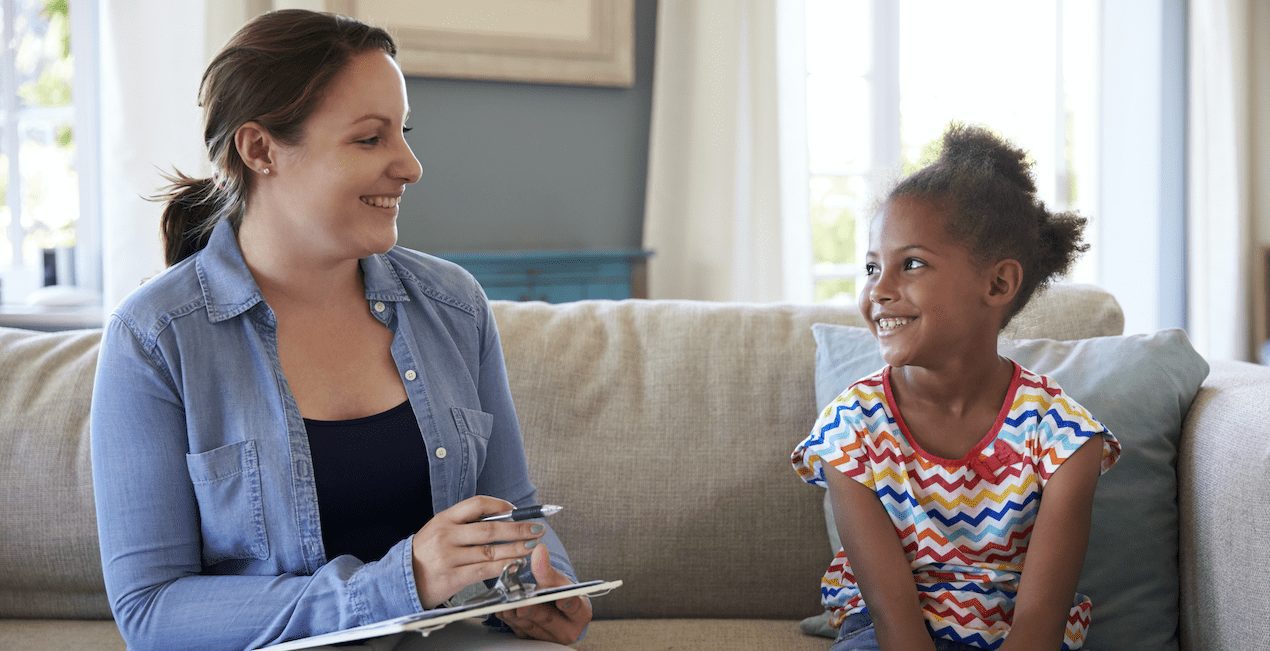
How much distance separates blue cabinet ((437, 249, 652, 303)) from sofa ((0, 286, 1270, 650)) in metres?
1.56

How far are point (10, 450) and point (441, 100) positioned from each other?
78.5 inches

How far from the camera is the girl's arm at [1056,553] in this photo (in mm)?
1309

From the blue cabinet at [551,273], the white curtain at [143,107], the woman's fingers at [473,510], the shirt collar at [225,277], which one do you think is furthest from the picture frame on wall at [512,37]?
the woman's fingers at [473,510]

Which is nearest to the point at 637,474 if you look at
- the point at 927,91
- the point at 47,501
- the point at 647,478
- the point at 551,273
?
→ the point at 647,478

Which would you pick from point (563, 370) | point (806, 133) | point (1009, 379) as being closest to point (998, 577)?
point (1009, 379)

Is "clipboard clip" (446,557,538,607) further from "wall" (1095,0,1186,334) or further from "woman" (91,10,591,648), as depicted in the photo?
"wall" (1095,0,1186,334)

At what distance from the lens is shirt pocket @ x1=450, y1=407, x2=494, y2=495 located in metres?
1.38

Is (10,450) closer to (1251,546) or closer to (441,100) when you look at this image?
(1251,546)

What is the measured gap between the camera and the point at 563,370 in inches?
69.2

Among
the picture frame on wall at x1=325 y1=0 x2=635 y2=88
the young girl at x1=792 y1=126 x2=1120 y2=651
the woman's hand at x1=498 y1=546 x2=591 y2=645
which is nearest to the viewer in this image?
the woman's hand at x1=498 y1=546 x2=591 y2=645

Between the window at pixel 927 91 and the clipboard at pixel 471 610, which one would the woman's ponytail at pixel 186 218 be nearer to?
the clipboard at pixel 471 610

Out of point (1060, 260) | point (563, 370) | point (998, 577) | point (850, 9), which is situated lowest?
point (998, 577)

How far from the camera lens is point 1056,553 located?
52.2 inches

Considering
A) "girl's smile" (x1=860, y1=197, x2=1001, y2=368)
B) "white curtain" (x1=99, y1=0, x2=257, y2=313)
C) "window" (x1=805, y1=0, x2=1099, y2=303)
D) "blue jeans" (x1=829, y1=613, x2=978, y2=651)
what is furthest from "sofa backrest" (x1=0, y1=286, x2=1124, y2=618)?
"window" (x1=805, y1=0, x2=1099, y2=303)
